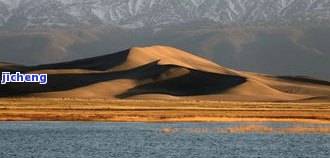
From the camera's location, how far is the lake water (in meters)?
76.6

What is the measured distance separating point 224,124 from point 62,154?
49.7 m

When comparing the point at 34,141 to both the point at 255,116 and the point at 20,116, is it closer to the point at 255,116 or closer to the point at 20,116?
the point at 20,116

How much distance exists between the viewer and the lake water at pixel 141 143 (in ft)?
251

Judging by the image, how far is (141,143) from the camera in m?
86.8

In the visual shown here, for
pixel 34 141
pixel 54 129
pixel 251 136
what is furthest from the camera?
pixel 54 129

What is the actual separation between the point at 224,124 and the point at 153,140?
3281 cm

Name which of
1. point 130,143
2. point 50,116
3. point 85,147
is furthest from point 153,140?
point 50,116

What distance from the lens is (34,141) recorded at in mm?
87250

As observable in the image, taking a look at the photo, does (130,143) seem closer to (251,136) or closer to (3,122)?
(251,136)

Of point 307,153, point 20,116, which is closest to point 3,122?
point 20,116

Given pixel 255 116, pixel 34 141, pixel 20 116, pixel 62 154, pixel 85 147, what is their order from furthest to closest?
1. pixel 255 116
2. pixel 20 116
3. pixel 34 141
4. pixel 85 147
5. pixel 62 154

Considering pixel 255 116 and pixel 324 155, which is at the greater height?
pixel 255 116

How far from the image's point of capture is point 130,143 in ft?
284

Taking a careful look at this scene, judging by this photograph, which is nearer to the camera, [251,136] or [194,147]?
[194,147]
